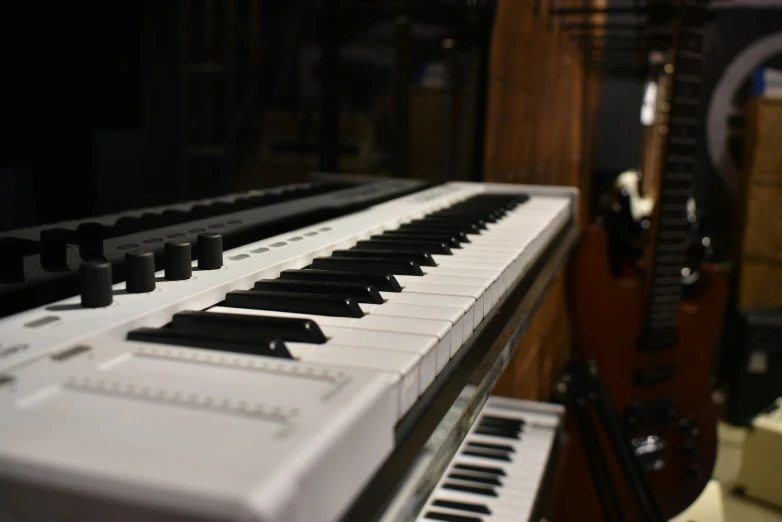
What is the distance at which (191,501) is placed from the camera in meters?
0.35

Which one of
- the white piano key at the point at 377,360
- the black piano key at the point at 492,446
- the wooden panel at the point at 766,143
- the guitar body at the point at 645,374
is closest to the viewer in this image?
the white piano key at the point at 377,360

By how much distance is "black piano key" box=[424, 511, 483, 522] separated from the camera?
4.70 ft

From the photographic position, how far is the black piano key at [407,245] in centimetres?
116

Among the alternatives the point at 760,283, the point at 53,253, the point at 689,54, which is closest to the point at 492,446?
the point at 53,253

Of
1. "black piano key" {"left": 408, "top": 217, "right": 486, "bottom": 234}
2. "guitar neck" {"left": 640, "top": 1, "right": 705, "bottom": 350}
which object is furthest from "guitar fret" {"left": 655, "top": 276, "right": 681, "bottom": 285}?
"black piano key" {"left": 408, "top": 217, "right": 486, "bottom": 234}

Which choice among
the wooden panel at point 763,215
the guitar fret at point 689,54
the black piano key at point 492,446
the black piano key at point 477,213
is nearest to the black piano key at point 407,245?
the black piano key at point 477,213

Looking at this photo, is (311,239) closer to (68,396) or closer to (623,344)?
(68,396)

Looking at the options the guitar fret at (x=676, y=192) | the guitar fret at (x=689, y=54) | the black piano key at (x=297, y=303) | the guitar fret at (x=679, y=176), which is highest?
the guitar fret at (x=689, y=54)

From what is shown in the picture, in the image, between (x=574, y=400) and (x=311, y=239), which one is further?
(x=574, y=400)

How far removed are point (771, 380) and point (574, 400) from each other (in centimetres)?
215

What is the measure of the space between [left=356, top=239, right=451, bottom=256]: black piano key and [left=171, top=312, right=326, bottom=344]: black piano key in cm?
47

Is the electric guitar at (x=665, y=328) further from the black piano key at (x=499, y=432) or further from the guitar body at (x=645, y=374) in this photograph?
the black piano key at (x=499, y=432)

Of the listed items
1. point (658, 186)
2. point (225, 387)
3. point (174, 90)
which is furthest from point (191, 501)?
point (658, 186)

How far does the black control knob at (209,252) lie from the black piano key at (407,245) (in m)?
0.30
